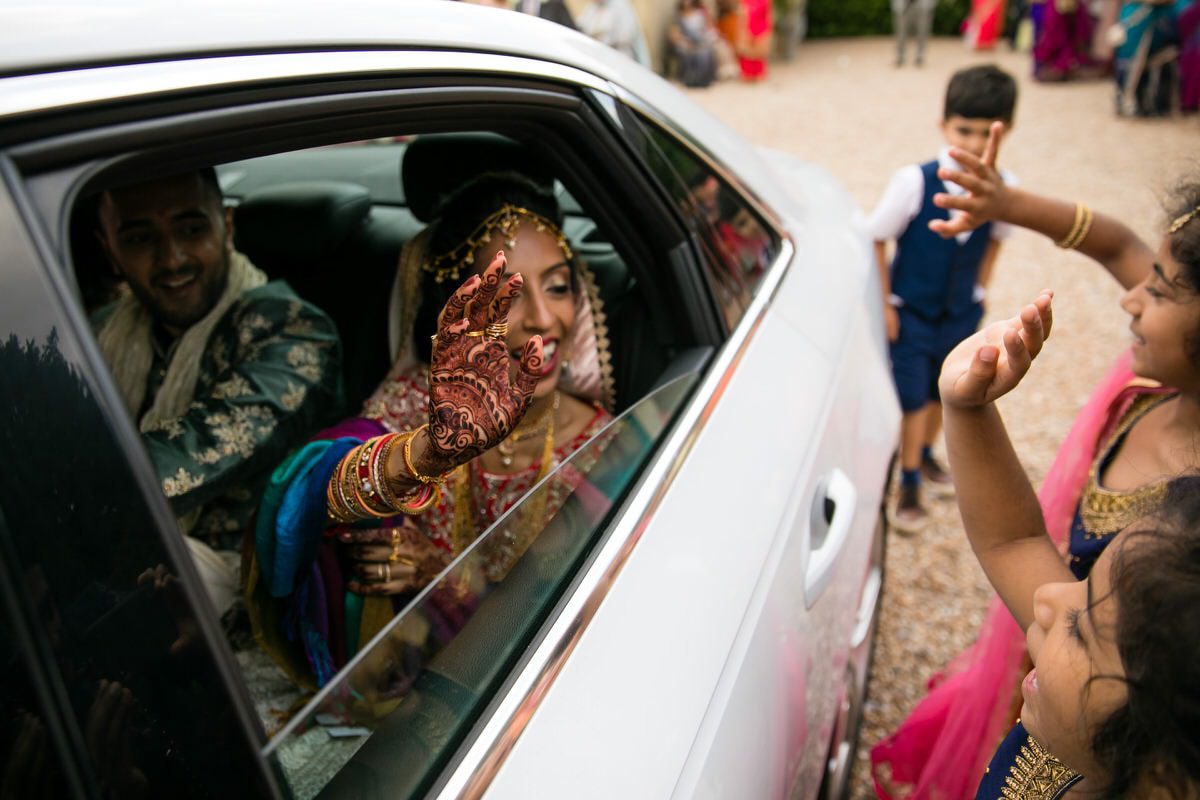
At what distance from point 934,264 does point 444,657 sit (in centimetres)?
257

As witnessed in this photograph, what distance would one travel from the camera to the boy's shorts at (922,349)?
10.2 ft

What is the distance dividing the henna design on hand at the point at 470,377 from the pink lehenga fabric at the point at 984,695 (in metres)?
1.24

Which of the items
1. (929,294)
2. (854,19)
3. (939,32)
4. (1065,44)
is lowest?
(929,294)

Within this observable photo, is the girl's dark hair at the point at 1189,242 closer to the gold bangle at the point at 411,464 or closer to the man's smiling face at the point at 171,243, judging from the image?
the gold bangle at the point at 411,464

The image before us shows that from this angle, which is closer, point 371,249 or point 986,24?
point 371,249

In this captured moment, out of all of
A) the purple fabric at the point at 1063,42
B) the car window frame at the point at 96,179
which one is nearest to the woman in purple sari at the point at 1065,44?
the purple fabric at the point at 1063,42

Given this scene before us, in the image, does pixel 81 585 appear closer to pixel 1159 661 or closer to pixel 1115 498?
pixel 1159 661

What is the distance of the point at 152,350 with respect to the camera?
73.0 inches

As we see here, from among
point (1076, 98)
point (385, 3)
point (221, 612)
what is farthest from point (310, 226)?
point (1076, 98)

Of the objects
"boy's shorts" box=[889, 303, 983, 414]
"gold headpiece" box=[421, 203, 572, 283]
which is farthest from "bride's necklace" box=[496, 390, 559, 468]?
"boy's shorts" box=[889, 303, 983, 414]

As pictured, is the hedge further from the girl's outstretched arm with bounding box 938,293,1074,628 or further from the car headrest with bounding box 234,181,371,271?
the girl's outstretched arm with bounding box 938,293,1074,628

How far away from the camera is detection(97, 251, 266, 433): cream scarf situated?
1747 mm

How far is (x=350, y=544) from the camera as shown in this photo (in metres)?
1.46

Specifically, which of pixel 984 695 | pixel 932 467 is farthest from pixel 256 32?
pixel 932 467
